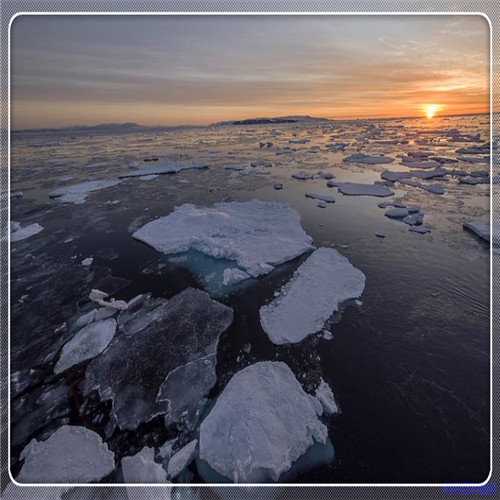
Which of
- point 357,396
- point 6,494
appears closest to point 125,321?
point 6,494

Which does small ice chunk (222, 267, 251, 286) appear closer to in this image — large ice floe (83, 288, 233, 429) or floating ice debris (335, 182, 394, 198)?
large ice floe (83, 288, 233, 429)

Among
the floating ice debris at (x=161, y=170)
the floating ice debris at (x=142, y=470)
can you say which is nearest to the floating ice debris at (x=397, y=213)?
the floating ice debris at (x=142, y=470)

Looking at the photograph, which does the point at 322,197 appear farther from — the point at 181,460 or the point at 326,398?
the point at 181,460

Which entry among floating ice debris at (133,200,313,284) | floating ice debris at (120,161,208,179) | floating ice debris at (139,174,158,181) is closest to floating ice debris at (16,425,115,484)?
floating ice debris at (133,200,313,284)

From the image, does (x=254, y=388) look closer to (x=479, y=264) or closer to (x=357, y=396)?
(x=357, y=396)

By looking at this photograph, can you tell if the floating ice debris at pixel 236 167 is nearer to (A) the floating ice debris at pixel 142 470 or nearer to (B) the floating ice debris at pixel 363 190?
(B) the floating ice debris at pixel 363 190

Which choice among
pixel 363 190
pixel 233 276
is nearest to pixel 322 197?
pixel 363 190
